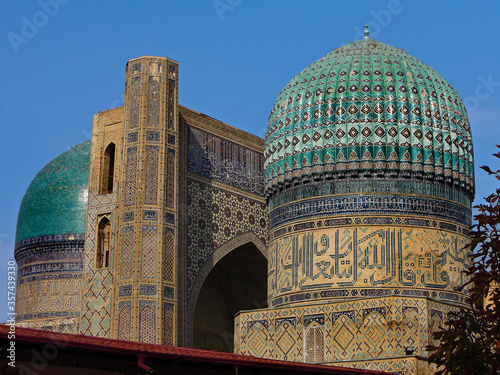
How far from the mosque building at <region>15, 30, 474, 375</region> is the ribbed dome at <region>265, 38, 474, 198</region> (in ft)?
0.07

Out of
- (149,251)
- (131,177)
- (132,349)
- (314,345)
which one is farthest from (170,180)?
(132,349)

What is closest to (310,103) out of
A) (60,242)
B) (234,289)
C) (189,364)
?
(234,289)

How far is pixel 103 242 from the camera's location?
15391 mm

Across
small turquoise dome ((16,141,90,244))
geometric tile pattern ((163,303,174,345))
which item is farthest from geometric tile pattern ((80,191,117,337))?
small turquoise dome ((16,141,90,244))

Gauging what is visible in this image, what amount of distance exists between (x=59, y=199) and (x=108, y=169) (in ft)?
16.9

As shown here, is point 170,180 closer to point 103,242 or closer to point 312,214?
point 103,242

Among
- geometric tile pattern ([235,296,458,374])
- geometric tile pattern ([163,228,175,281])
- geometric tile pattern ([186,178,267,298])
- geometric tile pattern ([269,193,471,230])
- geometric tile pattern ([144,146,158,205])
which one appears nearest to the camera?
geometric tile pattern ([235,296,458,374])

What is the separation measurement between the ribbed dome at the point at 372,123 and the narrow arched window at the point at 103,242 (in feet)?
9.00

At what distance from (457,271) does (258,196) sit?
15.5 feet

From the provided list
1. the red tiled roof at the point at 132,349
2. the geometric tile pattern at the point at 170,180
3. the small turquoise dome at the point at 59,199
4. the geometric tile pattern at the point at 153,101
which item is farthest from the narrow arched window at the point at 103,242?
the red tiled roof at the point at 132,349

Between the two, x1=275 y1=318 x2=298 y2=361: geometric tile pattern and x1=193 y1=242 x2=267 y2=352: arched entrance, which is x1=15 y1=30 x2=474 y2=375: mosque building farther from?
x1=193 y1=242 x2=267 y2=352: arched entrance

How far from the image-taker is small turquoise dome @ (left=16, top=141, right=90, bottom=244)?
2077 cm

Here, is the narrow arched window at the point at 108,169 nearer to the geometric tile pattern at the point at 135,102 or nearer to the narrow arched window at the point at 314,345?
the geometric tile pattern at the point at 135,102

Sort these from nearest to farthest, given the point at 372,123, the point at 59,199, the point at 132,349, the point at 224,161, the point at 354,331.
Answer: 1. the point at 132,349
2. the point at 354,331
3. the point at 372,123
4. the point at 224,161
5. the point at 59,199
